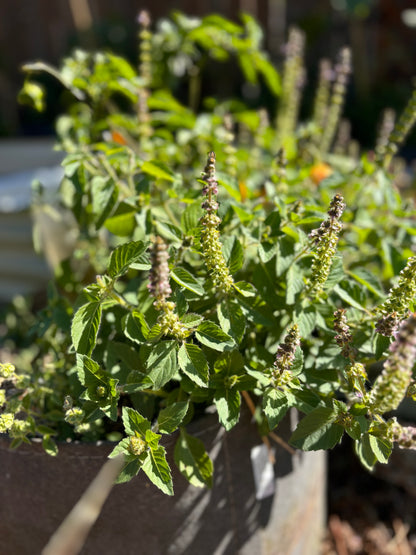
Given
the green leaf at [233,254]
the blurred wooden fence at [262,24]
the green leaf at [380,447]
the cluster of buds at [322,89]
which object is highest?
the blurred wooden fence at [262,24]

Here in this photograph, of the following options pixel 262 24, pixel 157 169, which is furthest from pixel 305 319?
pixel 262 24

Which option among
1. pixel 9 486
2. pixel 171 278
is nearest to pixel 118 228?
pixel 171 278

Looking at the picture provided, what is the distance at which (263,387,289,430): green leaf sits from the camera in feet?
2.40

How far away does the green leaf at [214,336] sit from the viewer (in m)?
0.74

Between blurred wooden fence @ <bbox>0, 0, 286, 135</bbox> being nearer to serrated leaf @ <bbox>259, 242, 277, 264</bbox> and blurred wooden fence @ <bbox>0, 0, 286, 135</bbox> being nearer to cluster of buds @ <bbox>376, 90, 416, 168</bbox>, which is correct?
cluster of buds @ <bbox>376, 90, 416, 168</bbox>

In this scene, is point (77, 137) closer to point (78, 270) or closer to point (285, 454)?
point (78, 270)

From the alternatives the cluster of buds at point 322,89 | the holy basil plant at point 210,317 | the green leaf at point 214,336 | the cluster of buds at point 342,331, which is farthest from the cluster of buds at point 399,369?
the cluster of buds at point 322,89

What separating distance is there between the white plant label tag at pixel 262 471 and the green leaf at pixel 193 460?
0.44ft

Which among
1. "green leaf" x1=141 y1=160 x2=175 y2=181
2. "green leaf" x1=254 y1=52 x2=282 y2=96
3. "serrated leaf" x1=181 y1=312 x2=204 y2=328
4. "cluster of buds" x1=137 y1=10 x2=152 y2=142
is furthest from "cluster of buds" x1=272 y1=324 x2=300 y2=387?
"green leaf" x1=254 y1=52 x2=282 y2=96

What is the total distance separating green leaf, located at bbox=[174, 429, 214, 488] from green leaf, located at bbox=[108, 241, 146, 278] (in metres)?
0.29

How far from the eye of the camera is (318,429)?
2.49ft

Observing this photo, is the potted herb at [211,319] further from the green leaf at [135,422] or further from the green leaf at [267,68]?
the green leaf at [267,68]

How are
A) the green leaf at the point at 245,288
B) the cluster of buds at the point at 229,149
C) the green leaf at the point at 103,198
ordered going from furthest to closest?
the cluster of buds at the point at 229,149
the green leaf at the point at 103,198
the green leaf at the point at 245,288

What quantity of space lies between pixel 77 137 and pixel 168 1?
836 cm
